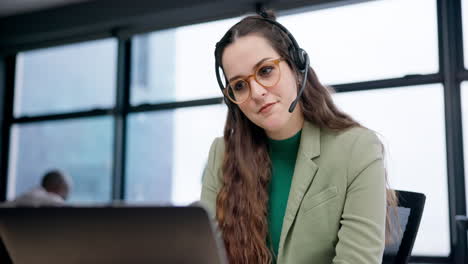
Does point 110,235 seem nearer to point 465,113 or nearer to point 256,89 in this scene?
point 256,89

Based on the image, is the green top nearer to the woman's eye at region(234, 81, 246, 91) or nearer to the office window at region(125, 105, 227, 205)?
the woman's eye at region(234, 81, 246, 91)

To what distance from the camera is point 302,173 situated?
1.05 metres

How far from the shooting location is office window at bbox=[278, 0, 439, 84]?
2.73 metres

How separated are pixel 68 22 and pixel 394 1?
101 inches

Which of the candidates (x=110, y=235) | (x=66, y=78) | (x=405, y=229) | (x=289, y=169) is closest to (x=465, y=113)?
(x=405, y=229)

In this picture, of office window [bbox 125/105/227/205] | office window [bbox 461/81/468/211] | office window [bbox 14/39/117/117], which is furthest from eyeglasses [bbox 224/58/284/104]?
office window [bbox 14/39/117/117]

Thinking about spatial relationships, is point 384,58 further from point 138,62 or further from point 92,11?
point 92,11

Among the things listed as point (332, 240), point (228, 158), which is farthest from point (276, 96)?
point (332, 240)

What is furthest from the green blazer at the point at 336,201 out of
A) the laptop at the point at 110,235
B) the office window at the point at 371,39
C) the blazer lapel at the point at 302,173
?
the office window at the point at 371,39

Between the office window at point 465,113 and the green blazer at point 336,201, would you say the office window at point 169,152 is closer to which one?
the office window at point 465,113

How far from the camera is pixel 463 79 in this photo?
2.60 meters

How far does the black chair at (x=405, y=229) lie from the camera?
1.10 m

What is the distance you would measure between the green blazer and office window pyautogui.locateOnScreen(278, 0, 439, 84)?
1.78m

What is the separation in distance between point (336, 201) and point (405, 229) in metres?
0.24
